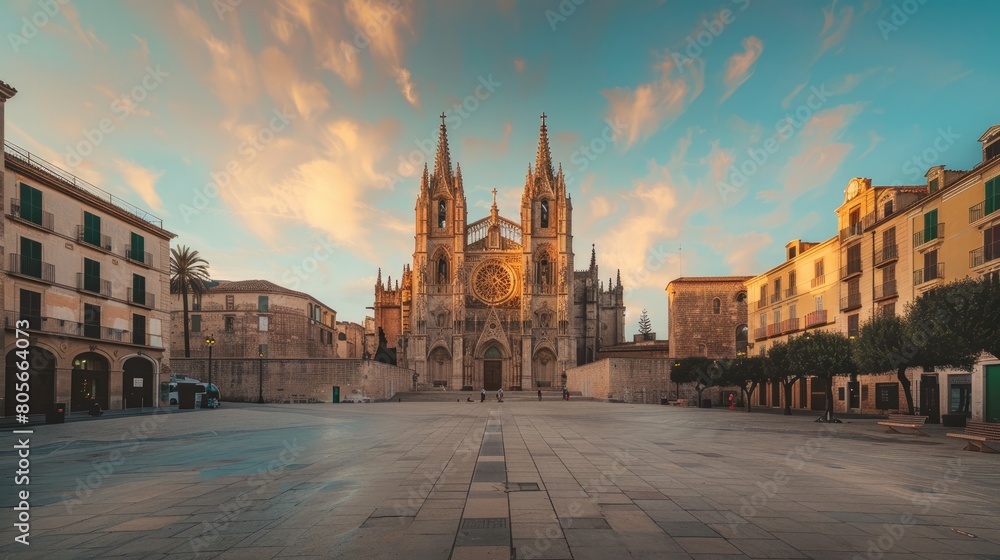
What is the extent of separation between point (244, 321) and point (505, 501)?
217 feet

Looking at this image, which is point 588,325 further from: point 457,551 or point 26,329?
point 457,551

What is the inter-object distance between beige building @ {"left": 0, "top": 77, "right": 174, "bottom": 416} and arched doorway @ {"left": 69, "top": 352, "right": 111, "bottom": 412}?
0.17 ft

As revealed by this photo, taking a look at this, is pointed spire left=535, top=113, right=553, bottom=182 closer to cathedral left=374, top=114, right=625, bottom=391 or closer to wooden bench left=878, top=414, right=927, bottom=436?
cathedral left=374, top=114, right=625, bottom=391

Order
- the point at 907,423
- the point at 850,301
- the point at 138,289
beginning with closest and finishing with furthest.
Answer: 1. the point at 907,423
2. the point at 138,289
3. the point at 850,301

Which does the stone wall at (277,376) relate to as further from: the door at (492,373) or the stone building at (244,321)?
the door at (492,373)

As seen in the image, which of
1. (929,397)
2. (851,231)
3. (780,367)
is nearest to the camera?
(929,397)

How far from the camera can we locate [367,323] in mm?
108438

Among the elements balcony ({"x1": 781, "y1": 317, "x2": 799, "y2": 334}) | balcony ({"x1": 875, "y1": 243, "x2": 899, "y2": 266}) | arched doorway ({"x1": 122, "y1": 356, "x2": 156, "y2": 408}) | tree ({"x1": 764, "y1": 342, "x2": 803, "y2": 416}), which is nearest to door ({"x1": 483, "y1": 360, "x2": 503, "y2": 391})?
balcony ({"x1": 781, "y1": 317, "x2": 799, "y2": 334})

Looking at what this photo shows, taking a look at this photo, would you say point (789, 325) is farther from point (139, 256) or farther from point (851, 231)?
point (139, 256)

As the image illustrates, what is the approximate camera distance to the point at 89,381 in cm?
3216

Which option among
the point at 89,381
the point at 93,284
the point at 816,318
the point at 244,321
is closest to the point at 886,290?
the point at 816,318

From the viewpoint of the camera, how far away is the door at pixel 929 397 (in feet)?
98.3

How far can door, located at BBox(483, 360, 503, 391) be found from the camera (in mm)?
71375

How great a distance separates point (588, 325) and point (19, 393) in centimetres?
6623
